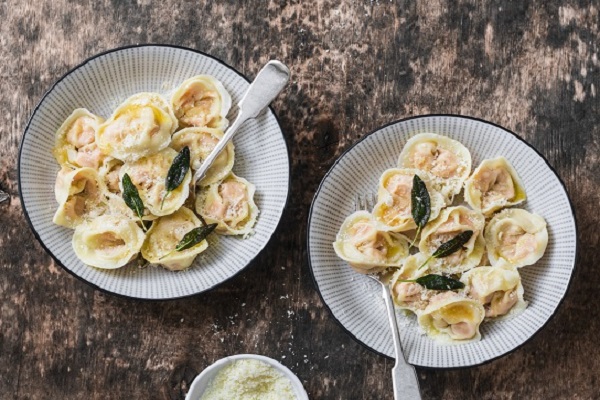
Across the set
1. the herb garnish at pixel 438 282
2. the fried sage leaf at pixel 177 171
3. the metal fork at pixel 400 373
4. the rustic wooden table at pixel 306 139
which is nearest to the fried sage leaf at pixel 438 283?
the herb garnish at pixel 438 282

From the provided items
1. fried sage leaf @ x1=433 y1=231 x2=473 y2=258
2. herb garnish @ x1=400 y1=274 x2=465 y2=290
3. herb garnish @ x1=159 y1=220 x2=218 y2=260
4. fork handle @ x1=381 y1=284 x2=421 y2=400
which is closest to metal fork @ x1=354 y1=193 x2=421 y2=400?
fork handle @ x1=381 y1=284 x2=421 y2=400

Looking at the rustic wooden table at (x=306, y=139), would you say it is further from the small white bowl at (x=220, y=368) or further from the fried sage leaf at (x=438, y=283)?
the fried sage leaf at (x=438, y=283)

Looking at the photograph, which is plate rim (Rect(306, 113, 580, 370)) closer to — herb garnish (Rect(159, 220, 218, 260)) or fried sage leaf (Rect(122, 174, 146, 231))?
herb garnish (Rect(159, 220, 218, 260))

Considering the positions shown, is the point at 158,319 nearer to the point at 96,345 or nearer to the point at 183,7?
the point at 96,345

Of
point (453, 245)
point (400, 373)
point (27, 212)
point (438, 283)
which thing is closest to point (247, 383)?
point (400, 373)

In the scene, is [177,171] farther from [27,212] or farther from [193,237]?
[27,212]
